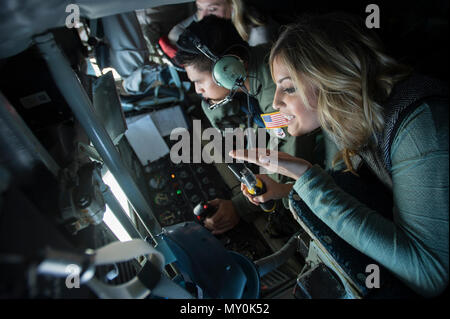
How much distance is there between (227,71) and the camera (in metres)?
1.17

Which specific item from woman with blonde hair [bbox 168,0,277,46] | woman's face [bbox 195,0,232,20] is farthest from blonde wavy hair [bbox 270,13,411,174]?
woman's face [bbox 195,0,232,20]

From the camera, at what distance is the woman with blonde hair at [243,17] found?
1.86 meters

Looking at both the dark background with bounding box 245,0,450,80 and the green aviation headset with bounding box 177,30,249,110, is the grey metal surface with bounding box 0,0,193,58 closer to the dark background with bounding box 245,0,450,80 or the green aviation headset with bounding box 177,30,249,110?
the green aviation headset with bounding box 177,30,249,110

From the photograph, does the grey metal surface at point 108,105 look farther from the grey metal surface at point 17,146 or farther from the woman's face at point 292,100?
the woman's face at point 292,100

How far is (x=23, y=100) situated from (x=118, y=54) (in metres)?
1.63

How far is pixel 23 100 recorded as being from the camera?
0.55m

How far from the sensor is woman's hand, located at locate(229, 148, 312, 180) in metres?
0.90

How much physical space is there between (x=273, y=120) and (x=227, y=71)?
0.42 meters

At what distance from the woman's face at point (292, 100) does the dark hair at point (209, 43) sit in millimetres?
476

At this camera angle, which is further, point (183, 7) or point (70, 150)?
point (183, 7)

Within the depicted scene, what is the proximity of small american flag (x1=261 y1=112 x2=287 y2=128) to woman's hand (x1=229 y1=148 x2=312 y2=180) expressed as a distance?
0.39m

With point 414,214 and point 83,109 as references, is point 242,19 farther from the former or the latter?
point 414,214
